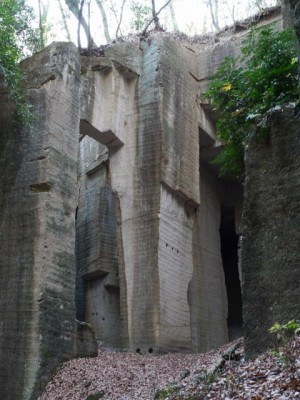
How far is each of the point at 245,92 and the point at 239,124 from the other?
49 cm

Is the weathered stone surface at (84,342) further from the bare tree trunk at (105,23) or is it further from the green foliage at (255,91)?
the bare tree trunk at (105,23)

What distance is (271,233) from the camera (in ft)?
20.1

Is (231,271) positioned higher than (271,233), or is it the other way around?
(231,271)

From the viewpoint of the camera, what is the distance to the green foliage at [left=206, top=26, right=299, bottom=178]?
24.4 feet

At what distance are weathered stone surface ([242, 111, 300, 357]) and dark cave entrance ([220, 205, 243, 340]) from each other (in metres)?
11.6

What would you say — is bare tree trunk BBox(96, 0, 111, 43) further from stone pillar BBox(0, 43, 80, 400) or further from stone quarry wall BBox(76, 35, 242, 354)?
stone pillar BBox(0, 43, 80, 400)

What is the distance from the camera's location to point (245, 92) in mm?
8492

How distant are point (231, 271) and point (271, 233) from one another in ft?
46.9

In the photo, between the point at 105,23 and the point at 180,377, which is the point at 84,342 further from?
the point at 105,23

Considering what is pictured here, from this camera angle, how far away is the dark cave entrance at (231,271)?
18609 mm

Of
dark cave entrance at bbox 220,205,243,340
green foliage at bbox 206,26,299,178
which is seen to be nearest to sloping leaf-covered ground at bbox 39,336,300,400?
green foliage at bbox 206,26,299,178

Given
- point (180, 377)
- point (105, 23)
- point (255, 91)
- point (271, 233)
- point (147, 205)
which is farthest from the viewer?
point (105, 23)

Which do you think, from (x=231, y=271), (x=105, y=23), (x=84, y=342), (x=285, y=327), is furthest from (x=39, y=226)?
(x=105, y=23)

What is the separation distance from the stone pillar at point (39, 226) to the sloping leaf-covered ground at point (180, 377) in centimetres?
49
